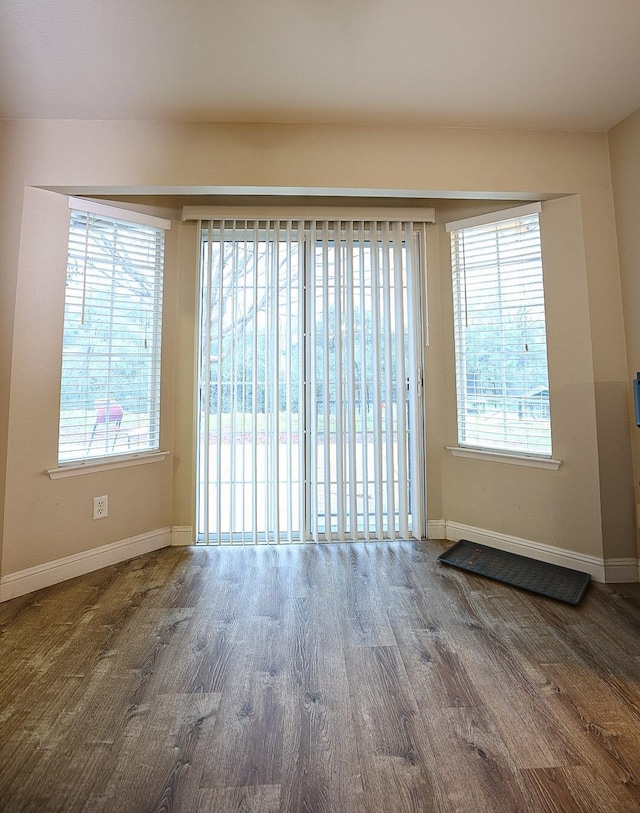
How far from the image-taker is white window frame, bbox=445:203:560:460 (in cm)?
238

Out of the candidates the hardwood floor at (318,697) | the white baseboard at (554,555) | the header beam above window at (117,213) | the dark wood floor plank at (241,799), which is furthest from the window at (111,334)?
the white baseboard at (554,555)

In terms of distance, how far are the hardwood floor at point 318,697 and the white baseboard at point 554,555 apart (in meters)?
0.12

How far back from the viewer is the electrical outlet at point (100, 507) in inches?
91.8

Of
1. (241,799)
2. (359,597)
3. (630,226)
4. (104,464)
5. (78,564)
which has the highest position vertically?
(630,226)

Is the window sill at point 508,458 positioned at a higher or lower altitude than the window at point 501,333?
lower

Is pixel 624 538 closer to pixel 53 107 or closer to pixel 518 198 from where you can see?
pixel 518 198

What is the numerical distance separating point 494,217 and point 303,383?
170cm

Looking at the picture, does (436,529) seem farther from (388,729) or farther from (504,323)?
(388,729)

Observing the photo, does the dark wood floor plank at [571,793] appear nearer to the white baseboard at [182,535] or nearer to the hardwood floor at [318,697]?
the hardwood floor at [318,697]

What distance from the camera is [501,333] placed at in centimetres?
251

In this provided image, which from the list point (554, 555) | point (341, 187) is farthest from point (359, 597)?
point (341, 187)

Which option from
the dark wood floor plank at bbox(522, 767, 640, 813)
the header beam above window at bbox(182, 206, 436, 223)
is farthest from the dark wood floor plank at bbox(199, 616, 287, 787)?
the header beam above window at bbox(182, 206, 436, 223)

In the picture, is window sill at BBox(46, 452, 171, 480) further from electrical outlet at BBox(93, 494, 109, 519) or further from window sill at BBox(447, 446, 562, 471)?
window sill at BBox(447, 446, 562, 471)

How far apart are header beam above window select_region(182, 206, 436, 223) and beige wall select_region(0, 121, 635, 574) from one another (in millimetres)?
367
